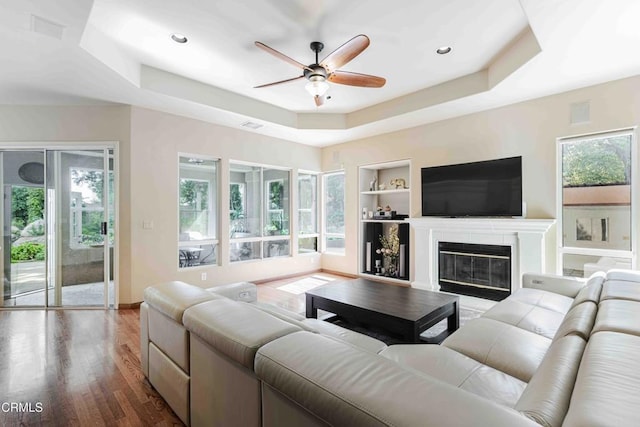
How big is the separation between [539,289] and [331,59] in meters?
2.89

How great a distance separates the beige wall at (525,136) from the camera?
136 inches

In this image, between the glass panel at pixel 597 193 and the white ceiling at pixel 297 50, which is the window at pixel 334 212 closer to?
the white ceiling at pixel 297 50

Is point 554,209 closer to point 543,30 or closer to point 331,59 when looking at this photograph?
point 543,30

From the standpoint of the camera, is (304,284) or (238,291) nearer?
(238,291)

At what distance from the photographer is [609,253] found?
11.5 ft


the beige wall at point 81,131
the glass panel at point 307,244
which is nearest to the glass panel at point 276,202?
the glass panel at point 307,244

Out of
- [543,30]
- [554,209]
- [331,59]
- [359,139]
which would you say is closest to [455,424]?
[331,59]

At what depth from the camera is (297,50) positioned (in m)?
3.29

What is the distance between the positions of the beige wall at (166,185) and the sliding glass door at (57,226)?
358 mm

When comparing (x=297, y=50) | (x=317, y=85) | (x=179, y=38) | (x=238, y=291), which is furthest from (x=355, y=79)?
(x=238, y=291)

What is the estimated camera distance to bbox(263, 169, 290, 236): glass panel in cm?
583

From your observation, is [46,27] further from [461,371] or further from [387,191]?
[387,191]

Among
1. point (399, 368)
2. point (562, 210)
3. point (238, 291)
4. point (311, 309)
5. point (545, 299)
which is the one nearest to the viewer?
point (399, 368)

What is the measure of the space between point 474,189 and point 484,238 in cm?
71
